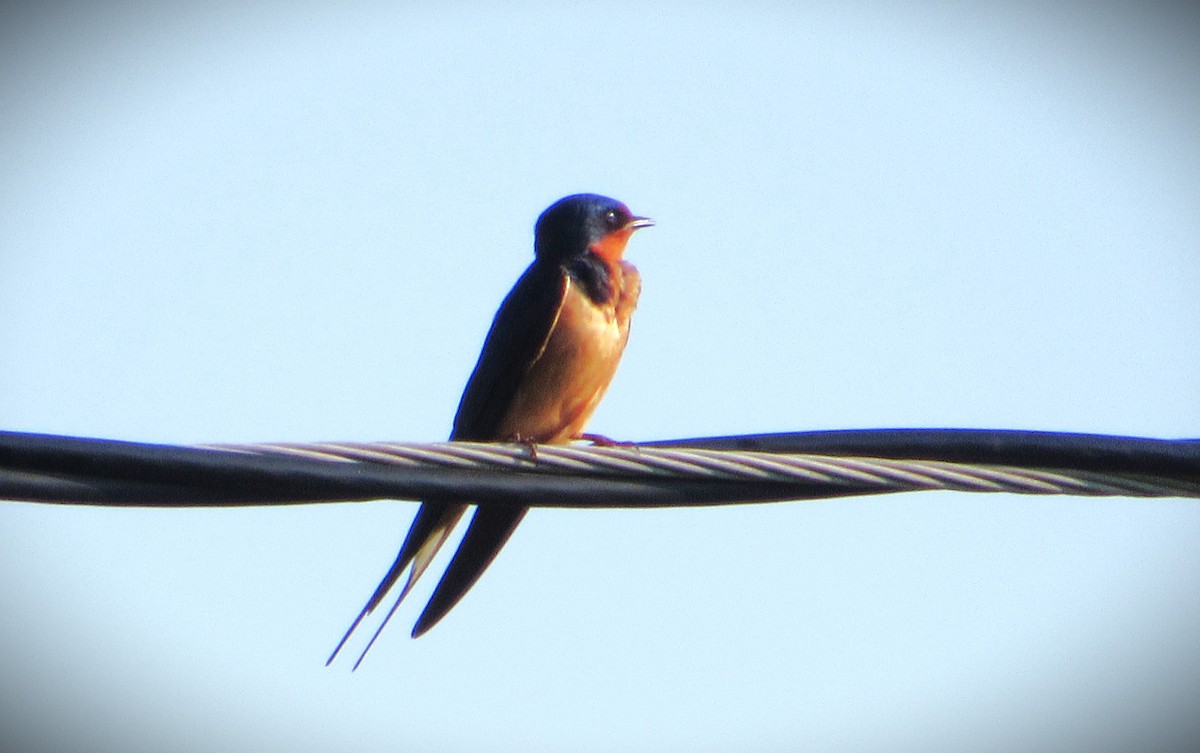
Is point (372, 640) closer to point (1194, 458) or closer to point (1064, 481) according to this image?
point (1064, 481)

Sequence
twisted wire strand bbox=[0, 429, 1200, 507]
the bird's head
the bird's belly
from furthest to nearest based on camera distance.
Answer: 1. the bird's head
2. the bird's belly
3. twisted wire strand bbox=[0, 429, 1200, 507]

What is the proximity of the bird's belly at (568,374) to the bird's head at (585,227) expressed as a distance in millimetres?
602

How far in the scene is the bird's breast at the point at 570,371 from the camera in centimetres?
535

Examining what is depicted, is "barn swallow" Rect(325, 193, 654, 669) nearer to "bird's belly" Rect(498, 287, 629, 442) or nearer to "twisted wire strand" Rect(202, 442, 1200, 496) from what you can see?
"bird's belly" Rect(498, 287, 629, 442)

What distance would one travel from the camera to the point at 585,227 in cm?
614

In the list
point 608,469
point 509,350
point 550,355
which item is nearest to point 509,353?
point 509,350

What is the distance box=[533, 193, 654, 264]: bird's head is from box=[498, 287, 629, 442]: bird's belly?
23.7 inches

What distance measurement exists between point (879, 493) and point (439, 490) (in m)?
0.84

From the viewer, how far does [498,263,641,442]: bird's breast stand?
5352mm

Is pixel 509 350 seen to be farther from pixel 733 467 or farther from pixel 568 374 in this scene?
pixel 733 467

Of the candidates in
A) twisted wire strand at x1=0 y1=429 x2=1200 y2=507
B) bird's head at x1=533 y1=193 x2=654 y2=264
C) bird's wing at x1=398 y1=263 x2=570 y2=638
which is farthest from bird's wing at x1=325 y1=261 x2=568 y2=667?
twisted wire strand at x1=0 y1=429 x2=1200 y2=507

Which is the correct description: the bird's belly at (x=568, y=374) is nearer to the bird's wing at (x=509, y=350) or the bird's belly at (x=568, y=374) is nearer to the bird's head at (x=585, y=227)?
the bird's wing at (x=509, y=350)

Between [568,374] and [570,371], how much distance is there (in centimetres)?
2

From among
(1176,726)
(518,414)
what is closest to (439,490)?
(518,414)
